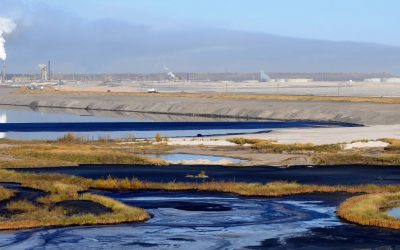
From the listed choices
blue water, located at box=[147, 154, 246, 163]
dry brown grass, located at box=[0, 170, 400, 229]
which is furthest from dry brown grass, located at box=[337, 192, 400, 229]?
blue water, located at box=[147, 154, 246, 163]

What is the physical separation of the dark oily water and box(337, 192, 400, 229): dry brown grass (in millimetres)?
553

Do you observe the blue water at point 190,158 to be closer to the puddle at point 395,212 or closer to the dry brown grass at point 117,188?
the dry brown grass at point 117,188

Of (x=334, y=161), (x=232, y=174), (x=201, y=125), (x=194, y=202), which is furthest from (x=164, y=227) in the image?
(x=201, y=125)

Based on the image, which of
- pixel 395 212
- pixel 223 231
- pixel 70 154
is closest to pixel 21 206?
pixel 223 231

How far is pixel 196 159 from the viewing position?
55750 millimetres

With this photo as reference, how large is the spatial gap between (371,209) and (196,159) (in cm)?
2354

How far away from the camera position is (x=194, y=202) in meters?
36.7

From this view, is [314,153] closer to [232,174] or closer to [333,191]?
[232,174]

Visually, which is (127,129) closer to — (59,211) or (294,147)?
(294,147)

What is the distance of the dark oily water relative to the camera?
2708cm

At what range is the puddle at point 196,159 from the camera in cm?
5369

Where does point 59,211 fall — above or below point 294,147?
below

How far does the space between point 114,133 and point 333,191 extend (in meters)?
45.6

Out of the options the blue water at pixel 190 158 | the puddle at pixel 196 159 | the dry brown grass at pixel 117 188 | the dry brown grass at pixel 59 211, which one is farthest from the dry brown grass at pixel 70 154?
the dry brown grass at pixel 59 211
